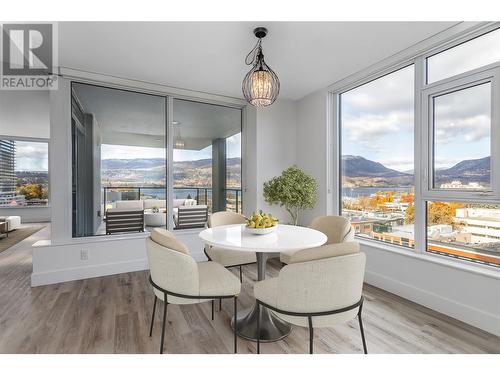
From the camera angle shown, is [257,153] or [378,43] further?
[257,153]

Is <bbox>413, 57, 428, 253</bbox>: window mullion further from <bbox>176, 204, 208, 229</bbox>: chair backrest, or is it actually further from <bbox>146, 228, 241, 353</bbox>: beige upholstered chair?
<bbox>176, 204, 208, 229</bbox>: chair backrest

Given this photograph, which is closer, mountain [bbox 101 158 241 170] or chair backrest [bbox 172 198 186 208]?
mountain [bbox 101 158 241 170]

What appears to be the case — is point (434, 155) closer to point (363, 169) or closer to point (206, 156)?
point (363, 169)

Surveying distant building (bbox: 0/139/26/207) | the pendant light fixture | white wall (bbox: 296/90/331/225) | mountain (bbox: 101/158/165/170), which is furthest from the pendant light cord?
distant building (bbox: 0/139/26/207)

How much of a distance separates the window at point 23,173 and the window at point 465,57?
9590 mm

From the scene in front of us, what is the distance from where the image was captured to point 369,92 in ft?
11.5

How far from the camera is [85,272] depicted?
11.1 ft

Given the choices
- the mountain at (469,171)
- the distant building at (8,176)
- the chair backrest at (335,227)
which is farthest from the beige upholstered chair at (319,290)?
the distant building at (8,176)

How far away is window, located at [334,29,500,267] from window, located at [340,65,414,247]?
1cm

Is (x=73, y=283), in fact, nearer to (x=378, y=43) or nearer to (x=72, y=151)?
(x=72, y=151)

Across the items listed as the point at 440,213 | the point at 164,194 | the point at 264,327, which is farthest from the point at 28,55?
the point at 440,213

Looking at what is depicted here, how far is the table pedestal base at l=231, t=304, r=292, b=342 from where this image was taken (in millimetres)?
2037

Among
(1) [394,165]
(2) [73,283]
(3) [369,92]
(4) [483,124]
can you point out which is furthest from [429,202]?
(2) [73,283]
